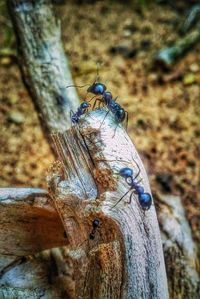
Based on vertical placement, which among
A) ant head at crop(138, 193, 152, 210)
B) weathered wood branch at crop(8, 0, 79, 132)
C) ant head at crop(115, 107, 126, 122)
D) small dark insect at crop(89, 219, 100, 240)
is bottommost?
small dark insect at crop(89, 219, 100, 240)

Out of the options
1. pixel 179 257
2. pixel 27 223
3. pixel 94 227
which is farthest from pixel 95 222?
pixel 179 257

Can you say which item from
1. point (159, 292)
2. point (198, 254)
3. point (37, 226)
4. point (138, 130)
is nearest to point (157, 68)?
point (138, 130)

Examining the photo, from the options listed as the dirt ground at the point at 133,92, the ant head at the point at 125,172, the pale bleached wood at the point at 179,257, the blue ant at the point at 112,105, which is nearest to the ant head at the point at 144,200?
the ant head at the point at 125,172

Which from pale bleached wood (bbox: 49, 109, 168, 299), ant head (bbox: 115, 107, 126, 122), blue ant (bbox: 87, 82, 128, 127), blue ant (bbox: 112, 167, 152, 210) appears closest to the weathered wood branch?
blue ant (bbox: 87, 82, 128, 127)

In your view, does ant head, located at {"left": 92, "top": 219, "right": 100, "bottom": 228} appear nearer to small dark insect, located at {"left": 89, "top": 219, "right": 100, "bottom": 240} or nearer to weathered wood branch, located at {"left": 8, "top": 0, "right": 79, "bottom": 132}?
small dark insect, located at {"left": 89, "top": 219, "right": 100, "bottom": 240}

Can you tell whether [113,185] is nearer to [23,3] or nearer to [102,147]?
[102,147]

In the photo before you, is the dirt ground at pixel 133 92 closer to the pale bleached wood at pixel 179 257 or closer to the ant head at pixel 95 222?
the pale bleached wood at pixel 179 257
